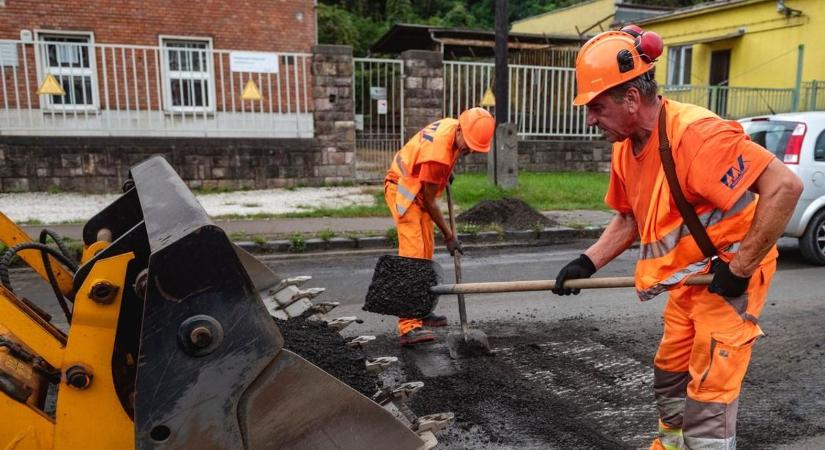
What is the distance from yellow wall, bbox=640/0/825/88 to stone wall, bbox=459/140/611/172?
599cm

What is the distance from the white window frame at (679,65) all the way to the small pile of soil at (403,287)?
890 inches

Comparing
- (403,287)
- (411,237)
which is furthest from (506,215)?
(403,287)

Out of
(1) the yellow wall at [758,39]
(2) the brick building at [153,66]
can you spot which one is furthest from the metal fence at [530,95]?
(1) the yellow wall at [758,39]

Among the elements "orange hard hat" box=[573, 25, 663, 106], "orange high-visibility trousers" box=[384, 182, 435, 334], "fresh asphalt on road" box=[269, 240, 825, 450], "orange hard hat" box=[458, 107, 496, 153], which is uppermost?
"orange hard hat" box=[573, 25, 663, 106]

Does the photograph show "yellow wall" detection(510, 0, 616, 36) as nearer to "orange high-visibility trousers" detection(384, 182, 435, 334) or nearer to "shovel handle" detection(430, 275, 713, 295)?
"orange high-visibility trousers" detection(384, 182, 435, 334)

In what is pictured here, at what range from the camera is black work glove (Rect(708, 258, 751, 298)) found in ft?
7.22

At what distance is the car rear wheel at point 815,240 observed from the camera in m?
7.14

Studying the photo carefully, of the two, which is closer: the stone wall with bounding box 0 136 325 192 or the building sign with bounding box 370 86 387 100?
the stone wall with bounding box 0 136 325 192

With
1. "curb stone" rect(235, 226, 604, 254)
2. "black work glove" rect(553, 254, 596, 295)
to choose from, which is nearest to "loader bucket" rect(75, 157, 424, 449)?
"black work glove" rect(553, 254, 596, 295)

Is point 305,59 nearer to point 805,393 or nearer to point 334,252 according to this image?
point 334,252

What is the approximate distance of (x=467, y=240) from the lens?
8266 millimetres

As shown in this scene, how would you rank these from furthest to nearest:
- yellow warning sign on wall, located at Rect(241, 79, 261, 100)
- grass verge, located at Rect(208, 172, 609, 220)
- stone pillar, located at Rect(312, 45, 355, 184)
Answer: stone pillar, located at Rect(312, 45, 355, 184)
yellow warning sign on wall, located at Rect(241, 79, 261, 100)
grass verge, located at Rect(208, 172, 609, 220)

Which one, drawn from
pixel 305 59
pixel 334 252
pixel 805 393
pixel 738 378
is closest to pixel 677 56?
pixel 305 59

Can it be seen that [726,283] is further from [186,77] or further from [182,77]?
[186,77]
